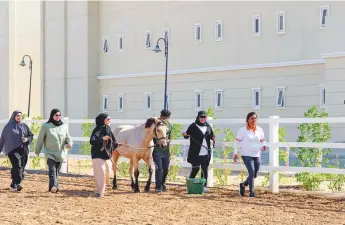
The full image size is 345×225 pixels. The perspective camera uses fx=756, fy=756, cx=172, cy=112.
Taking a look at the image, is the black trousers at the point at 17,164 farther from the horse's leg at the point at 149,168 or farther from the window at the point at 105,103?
the window at the point at 105,103

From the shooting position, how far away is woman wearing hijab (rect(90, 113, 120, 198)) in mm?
13703

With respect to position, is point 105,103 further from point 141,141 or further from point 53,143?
point 53,143

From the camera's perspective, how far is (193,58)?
1542 inches

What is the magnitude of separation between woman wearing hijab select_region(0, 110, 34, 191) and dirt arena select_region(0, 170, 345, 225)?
31cm

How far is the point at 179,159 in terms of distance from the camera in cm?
1841

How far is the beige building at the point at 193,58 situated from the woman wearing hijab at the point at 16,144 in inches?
723

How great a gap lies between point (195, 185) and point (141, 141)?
1.50 m

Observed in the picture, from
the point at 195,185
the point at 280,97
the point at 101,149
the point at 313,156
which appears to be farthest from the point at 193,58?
the point at 101,149

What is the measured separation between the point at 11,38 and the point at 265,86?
23.7 m

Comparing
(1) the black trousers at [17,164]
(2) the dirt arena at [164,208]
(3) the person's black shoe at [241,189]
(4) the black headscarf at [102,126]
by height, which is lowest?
(2) the dirt arena at [164,208]

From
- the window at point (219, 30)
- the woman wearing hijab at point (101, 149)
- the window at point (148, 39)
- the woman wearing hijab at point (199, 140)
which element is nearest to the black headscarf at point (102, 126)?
the woman wearing hijab at point (101, 149)

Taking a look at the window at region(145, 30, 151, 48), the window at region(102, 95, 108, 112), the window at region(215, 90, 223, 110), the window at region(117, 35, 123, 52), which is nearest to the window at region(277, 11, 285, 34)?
the window at region(215, 90, 223, 110)

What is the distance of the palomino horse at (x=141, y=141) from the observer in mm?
14242

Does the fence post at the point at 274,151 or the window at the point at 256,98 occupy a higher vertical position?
the window at the point at 256,98
